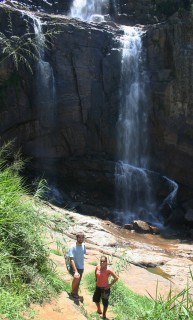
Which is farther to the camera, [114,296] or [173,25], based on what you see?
[173,25]

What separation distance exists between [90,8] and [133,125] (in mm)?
12956

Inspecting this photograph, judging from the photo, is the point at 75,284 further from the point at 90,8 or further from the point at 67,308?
the point at 90,8

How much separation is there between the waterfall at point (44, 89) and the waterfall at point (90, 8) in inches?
379

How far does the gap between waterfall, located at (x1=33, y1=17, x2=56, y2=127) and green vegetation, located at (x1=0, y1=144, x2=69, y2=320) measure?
57.4 feet

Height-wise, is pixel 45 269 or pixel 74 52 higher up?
pixel 74 52

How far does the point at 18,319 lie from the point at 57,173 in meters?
20.3

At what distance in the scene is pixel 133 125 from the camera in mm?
26422

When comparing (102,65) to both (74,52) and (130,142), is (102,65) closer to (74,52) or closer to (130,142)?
(74,52)

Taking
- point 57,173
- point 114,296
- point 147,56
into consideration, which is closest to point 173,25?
point 147,56

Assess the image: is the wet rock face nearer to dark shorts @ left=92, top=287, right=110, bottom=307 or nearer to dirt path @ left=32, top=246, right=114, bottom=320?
dirt path @ left=32, top=246, right=114, bottom=320

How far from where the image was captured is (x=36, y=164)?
24453mm

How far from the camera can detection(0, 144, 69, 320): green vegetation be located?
5379 mm

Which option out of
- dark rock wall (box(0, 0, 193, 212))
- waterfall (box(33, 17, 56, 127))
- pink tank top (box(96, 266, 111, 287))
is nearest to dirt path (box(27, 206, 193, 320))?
pink tank top (box(96, 266, 111, 287))

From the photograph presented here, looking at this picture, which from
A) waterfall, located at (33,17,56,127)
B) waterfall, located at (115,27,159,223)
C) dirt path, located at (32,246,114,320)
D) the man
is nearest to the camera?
dirt path, located at (32,246,114,320)
